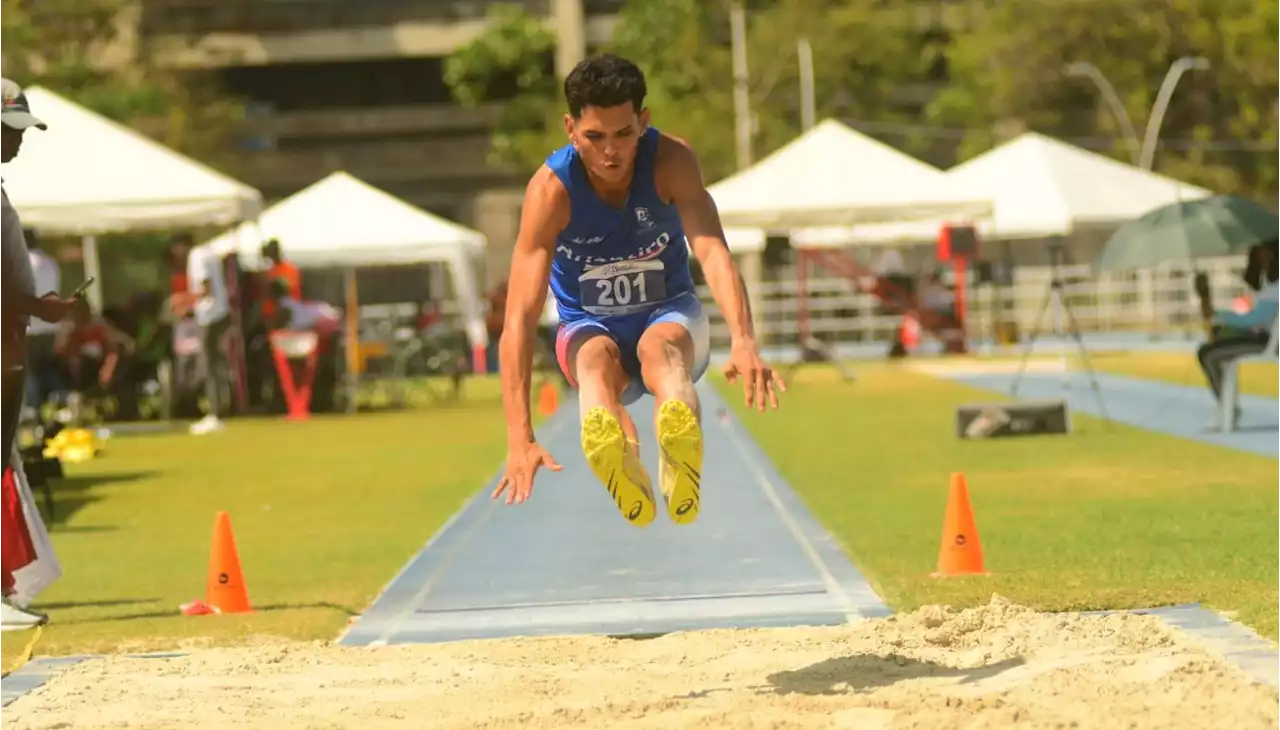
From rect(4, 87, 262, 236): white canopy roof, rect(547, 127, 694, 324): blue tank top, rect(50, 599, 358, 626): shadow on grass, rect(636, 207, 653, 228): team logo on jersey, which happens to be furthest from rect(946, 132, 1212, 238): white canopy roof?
rect(636, 207, 653, 228): team logo on jersey

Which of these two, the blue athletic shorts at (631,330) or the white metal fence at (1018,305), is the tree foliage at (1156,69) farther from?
the blue athletic shorts at (631,330)

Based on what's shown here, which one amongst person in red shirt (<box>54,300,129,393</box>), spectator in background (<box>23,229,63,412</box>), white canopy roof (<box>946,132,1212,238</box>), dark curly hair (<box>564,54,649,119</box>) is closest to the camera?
dark curly hair (<box>564,54,649,119</box>)

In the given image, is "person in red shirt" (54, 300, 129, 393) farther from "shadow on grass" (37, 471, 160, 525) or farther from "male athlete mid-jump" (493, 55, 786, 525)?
"male athlete mid-jump" (493, 55, 786, 525)

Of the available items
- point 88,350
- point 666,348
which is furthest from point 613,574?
point 88,350

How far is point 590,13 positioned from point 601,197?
66.1 metres

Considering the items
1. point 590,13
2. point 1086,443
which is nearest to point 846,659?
point 1086,443

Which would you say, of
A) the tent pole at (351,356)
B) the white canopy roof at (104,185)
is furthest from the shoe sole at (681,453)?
the tent pole at (351,356)

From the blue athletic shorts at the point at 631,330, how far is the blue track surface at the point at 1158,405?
9055 mm

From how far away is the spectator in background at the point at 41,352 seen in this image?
65.4ft

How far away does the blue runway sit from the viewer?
996 centimetres

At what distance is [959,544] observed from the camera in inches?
428

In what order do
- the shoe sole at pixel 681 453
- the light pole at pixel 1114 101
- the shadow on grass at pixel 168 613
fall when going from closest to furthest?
the shoe sole at pixel 681 453
the shadow on grass at pixel 168 613
the light pole at pixel 1114 101

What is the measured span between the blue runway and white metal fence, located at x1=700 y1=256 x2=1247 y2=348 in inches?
1108

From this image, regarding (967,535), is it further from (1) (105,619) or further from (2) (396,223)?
(2) (396,223)
